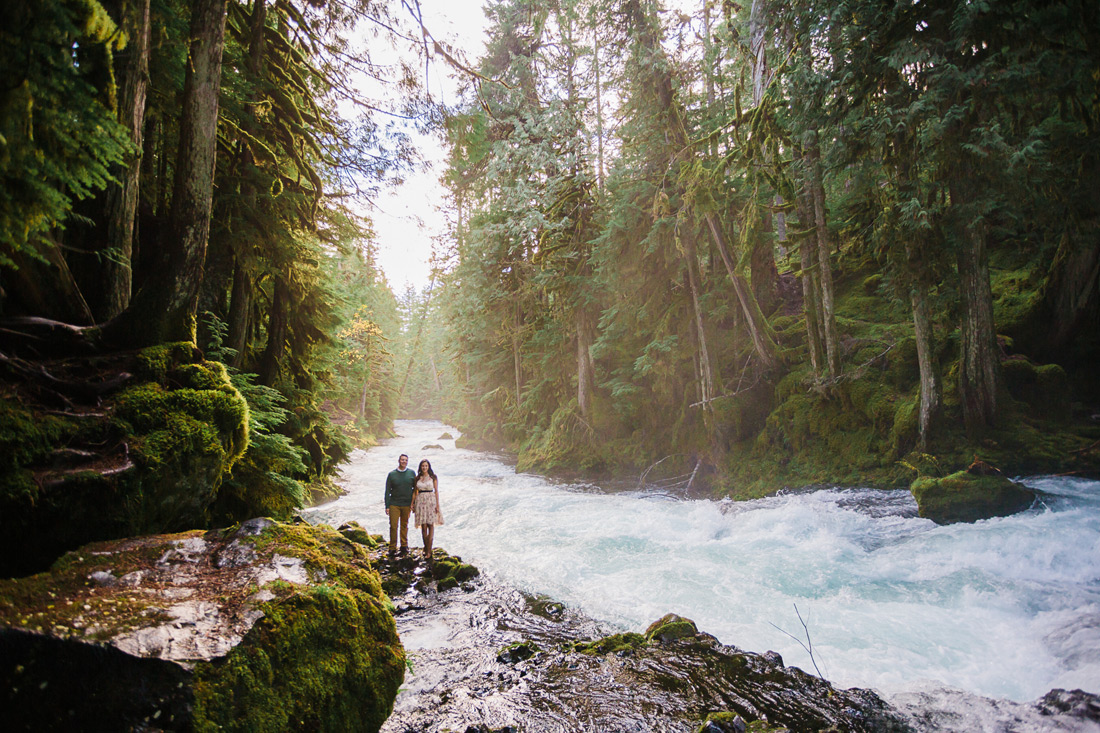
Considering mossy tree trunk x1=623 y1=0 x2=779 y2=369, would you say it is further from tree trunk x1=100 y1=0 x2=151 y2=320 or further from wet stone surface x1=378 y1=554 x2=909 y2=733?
tree trunk x1=100 y1=0 x2=151 y2=320

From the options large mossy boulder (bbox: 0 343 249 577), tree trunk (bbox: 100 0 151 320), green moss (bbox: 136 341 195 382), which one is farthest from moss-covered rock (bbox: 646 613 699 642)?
tree trunk (bbox: 100 0 151 320)

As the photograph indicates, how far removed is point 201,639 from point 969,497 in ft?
32.5

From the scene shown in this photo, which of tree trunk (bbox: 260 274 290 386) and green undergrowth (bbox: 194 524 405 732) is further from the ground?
tree trunk (bbox: 260 274 290 386)

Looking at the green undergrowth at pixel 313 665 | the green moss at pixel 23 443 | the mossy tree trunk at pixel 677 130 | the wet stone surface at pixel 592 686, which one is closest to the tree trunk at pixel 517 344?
the mossy tree trunk at pixel 677 130

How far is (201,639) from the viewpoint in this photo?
2.45m

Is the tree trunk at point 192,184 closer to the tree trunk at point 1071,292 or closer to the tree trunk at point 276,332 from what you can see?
the tree trunk at point 276,332

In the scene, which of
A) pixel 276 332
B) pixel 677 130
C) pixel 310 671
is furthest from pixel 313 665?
pixel 677 130

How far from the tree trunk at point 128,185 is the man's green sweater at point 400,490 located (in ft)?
15.7

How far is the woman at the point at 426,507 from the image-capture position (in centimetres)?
800

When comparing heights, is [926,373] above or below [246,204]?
below

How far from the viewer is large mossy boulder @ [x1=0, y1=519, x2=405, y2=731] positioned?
1.98 metres

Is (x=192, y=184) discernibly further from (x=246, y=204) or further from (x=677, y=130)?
(x=677, y=130)

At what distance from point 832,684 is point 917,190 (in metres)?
8.27

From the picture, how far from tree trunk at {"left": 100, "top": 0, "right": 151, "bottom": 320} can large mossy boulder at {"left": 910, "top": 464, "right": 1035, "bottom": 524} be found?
11407 millimetres
